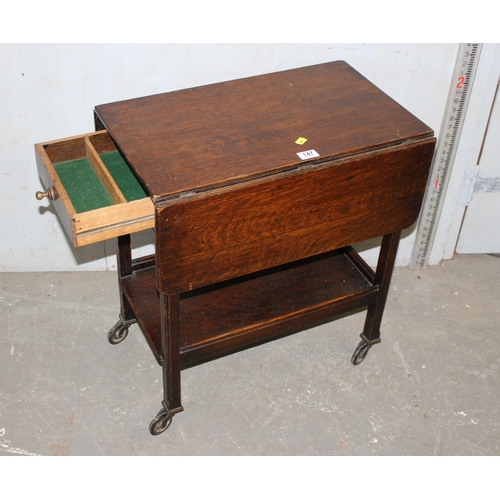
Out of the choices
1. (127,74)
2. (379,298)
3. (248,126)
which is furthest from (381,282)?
(127,74)

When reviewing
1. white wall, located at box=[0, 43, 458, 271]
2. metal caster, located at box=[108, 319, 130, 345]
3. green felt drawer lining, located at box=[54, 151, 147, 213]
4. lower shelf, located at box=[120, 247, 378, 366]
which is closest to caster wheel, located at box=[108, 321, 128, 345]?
metal caster, located at box=[108, 319, 130, 345]

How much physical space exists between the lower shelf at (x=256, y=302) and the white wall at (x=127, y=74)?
0.62 metres

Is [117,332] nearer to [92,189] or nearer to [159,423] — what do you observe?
[159,423]

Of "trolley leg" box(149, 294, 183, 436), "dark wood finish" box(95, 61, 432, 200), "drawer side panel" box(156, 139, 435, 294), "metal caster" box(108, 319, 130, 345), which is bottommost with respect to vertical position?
"metal caster" box(108, 319, 130, 345)

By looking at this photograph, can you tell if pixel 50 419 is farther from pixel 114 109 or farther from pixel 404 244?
pixel 404 244

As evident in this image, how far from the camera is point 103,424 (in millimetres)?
2639

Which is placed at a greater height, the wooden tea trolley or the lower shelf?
the wooden tea trolley

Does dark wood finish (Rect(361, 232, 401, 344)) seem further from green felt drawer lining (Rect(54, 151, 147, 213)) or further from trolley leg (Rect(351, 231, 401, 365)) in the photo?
green felt drawer lining (Rect(54, 151, 147, 213))

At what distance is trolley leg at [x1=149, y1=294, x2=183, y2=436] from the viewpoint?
2.28 m

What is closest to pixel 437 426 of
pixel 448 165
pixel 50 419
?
pixel 448 165

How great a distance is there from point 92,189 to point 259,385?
998 mm

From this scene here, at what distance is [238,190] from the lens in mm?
2092

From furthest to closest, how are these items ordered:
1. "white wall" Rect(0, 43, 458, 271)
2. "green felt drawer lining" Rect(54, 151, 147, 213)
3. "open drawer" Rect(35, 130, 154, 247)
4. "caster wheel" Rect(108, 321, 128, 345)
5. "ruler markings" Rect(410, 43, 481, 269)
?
"caster wheel" Rect(108, 321, 128, 345), "ruler markings" Rect(410, 43, 481, 269), "white wall" Rect(0, 43, 458, 271), "green felt drawer lining" Rect(54, 151, 147, 213), "open drawer" Rect(35, 130, 154, 247)

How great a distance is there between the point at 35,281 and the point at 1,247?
19cm
